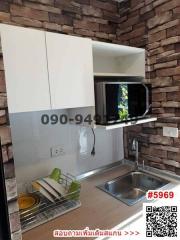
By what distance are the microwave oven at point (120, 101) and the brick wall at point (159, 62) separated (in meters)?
0.17

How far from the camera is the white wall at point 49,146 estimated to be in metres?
1.36

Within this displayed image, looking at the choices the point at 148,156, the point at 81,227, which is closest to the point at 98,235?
the point at 81,227

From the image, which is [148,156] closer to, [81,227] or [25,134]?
[81,227]

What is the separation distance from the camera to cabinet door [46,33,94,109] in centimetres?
112

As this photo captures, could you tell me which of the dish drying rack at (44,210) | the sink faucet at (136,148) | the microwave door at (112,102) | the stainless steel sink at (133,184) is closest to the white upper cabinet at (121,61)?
the microwave door at (112,102)

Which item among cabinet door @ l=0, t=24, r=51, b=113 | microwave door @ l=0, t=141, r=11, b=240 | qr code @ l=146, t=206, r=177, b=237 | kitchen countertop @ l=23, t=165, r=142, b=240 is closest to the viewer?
microwave door @ l=0, t=141, r=11, b=240

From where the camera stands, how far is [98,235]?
1.04 metres

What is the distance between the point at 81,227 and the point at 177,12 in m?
1.59

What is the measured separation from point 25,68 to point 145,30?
1148 mm

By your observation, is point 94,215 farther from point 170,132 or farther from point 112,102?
point 170,132

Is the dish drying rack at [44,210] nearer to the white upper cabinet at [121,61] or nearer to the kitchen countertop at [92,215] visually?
the kitchen countertop at [92,215]

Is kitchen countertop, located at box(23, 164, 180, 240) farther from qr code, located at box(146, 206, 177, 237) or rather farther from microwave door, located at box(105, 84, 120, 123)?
microwave door, located at box(105, 84, 120, 123)

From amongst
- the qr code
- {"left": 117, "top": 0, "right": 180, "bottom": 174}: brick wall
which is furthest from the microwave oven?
the qr code

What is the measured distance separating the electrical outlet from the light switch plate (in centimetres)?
86
